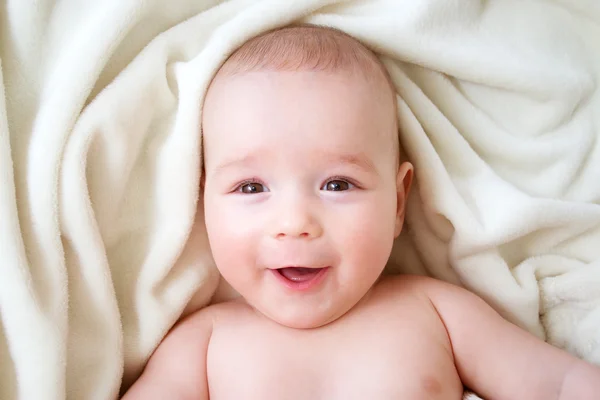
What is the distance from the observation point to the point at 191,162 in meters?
1.12

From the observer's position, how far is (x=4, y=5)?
106cm

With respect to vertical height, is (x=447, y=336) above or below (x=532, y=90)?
below

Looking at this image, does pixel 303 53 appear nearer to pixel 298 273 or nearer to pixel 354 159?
pixel 354 159

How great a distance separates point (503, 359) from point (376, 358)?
217 millimetres

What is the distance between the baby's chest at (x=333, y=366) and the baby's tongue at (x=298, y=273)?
0.11m

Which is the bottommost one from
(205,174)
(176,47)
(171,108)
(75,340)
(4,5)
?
(75,340)

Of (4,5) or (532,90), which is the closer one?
(4,5)

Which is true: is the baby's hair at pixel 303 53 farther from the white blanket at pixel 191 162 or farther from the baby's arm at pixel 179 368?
the baby's arm at pixel 179 368

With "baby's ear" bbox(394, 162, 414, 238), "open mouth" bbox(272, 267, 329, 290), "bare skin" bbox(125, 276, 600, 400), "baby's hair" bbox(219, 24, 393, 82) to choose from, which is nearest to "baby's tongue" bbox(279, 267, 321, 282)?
"open mouth" bbox(272, 267, 329, 290)

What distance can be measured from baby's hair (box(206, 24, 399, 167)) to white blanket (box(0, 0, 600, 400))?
29mm

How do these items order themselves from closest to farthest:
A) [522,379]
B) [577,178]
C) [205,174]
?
[522,379] < [205,174] < [577,178]

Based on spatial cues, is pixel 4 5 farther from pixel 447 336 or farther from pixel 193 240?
pixel 447 336

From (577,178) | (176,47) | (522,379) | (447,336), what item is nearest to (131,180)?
(176,47)

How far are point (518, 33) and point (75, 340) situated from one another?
0.99 meters
